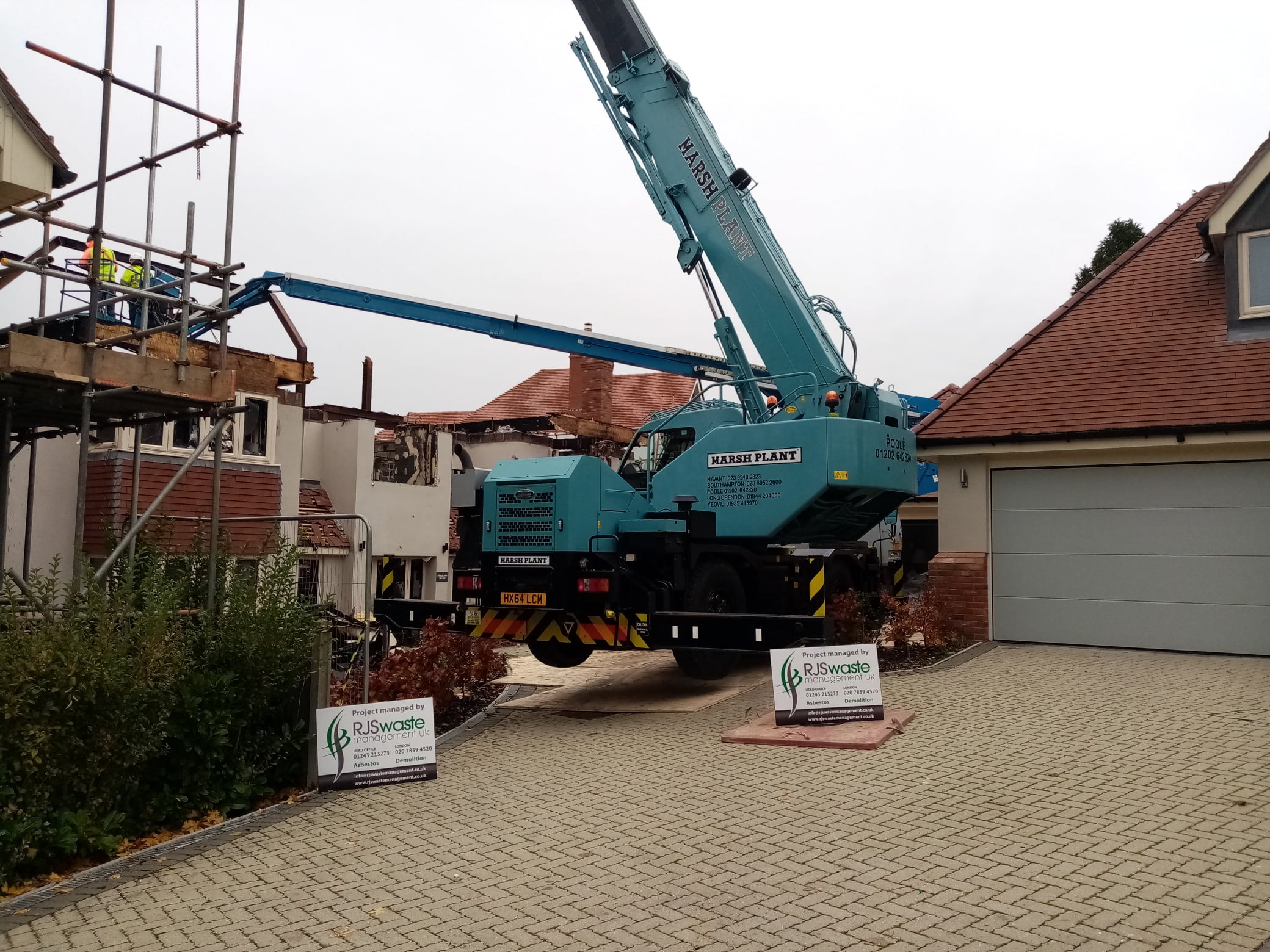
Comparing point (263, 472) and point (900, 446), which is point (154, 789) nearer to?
point (900, 446)

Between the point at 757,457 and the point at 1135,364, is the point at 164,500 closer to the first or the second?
the point at 757,457

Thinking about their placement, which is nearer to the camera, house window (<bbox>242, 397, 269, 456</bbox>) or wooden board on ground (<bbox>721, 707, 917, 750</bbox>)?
wooden board on ground (<bbox>721, 707, 917, 750</bbox>)

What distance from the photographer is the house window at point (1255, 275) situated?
44.3 ft

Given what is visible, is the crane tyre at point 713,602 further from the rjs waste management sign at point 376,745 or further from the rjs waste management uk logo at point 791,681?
the rjs waste management sign at point 376,745

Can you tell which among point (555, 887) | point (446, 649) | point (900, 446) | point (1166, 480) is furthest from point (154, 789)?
point (1166, 480)

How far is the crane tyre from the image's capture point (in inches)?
458

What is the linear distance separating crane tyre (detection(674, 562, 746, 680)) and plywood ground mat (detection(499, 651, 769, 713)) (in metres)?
0.23

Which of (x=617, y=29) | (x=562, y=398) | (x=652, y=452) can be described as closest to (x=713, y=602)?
(x=652, y=452)

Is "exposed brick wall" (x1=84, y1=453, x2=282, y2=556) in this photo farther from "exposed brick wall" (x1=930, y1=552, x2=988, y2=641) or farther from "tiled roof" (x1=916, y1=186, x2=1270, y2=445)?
"tiled roof" (x1=916, y1=186, x2=1270, y2=445)

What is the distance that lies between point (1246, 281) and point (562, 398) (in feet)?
97.5

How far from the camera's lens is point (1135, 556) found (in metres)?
13.4

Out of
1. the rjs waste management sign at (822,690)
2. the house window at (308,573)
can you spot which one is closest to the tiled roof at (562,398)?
the house window at (308,573)

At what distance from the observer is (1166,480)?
1333cm

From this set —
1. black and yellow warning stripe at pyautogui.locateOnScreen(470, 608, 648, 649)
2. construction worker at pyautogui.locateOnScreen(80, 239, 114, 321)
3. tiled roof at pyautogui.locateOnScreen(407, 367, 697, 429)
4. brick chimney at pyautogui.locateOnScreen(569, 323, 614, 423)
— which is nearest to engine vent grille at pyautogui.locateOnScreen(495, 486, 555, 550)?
black and yellow warning stripe at pyautogui.locateOnScreen(470, 608, 648, 649)
